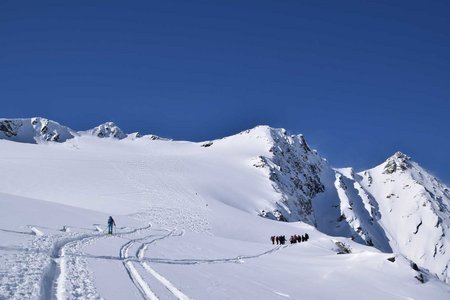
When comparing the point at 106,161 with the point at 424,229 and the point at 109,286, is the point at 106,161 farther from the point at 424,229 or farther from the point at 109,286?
the point at 424,229

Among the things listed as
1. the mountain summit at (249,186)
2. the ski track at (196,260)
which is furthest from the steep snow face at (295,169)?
the ski track at (196,260)

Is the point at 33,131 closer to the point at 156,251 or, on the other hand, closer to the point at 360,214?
the point at 360,214

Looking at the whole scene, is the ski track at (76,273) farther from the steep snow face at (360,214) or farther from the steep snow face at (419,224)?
the steep snow face at (419,224)

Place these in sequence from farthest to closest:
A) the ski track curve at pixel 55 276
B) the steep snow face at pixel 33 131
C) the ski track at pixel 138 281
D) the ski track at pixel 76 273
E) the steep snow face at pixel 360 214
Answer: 1. the steep snow face at pixel 360 214
2. the steep snow face at pixel 33 131
3. the ski track at pixel 138 281
4. the ski track at pixel 76 273
5. the ski track curve at pixel 55 276

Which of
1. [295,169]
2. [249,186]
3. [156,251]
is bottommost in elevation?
[156,251]

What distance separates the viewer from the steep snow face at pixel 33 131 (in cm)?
14412

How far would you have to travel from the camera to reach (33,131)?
15238 centimetres

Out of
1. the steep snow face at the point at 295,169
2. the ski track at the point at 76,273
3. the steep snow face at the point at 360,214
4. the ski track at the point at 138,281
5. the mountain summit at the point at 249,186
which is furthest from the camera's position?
the steep snow face at the point at 360,214

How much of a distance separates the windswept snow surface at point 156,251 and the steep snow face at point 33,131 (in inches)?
2658

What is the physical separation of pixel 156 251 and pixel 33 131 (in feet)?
479

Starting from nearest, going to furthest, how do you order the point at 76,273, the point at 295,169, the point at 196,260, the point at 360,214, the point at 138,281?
the point at 76,273 < the point at 138,281 < the point at 196,260 < the point at 295,169 < the point at 360,214

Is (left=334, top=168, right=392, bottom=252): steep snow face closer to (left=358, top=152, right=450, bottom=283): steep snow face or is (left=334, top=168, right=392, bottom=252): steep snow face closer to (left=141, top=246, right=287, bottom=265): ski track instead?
(left=358, top=152, right=450, bottom=283): steep snow face

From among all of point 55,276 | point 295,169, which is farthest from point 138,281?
point 295,169

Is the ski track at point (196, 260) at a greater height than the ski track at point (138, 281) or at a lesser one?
greater
